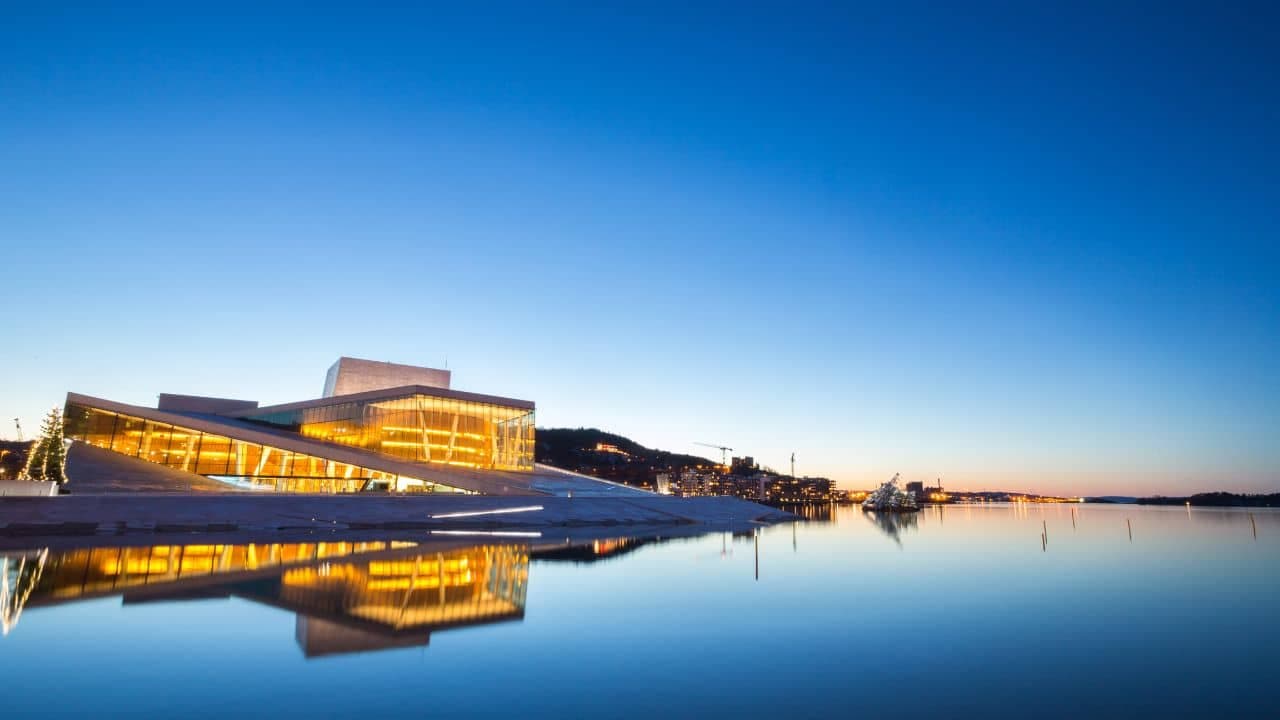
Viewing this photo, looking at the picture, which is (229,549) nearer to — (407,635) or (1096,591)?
(407,635)

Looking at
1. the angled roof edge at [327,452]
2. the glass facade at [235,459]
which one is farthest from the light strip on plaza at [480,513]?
the glass facade at [235,459]

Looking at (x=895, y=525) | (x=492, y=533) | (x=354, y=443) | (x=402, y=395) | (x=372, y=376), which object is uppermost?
(x=372, y=376)

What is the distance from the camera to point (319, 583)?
18109mm

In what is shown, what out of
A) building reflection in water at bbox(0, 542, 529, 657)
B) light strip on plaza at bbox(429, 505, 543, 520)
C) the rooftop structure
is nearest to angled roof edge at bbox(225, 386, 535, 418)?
the rooftop structure

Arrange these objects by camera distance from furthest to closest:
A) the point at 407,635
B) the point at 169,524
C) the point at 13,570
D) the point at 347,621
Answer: the point at 169,524, the point at 13,570, the point at 347,621, the point at 407,635

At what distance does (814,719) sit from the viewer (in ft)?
28.3

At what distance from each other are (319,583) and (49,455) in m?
36.8

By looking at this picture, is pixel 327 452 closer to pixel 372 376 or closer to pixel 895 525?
pixel 372 376

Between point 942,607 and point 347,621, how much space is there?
13584 mm

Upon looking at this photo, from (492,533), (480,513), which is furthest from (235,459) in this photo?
(492,533)

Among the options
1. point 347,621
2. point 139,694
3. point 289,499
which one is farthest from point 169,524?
point 139,694

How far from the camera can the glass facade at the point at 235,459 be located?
163 feet

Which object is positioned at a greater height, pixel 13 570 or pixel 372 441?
pixel 372 441

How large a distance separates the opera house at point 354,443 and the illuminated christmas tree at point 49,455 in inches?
232
